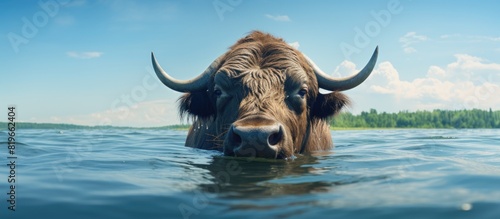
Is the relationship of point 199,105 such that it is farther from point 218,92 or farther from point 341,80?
point 341,80

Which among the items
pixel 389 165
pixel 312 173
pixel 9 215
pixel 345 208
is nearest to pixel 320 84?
pixel 389 165

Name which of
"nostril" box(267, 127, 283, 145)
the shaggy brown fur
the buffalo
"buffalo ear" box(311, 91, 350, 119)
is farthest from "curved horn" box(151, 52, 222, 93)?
"nostril" box(267, 127, 283, 145)

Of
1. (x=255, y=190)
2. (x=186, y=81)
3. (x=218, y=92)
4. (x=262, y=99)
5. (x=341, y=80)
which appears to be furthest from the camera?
(x=186, y=81)

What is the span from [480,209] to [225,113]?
14.6 ft

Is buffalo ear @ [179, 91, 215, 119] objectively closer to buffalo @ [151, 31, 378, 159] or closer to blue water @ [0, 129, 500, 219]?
buffalo @ [151, 31, 378, 159]

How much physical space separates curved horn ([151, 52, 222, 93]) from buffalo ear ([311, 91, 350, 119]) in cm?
177

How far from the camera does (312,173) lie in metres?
4.64

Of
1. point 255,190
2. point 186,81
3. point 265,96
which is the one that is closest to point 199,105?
point 186,81

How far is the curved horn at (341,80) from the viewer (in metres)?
7.73

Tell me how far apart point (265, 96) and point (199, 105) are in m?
1.83

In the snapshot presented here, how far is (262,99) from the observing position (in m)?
6.29

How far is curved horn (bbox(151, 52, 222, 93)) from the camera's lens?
779 centimetres

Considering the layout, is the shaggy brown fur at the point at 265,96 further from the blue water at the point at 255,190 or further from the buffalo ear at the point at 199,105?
the blue water at the point at 255,190

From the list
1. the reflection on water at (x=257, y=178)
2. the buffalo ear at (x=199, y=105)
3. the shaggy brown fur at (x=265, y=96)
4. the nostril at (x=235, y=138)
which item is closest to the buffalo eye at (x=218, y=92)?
the shaggy brown fur at (x=265, y=96)
